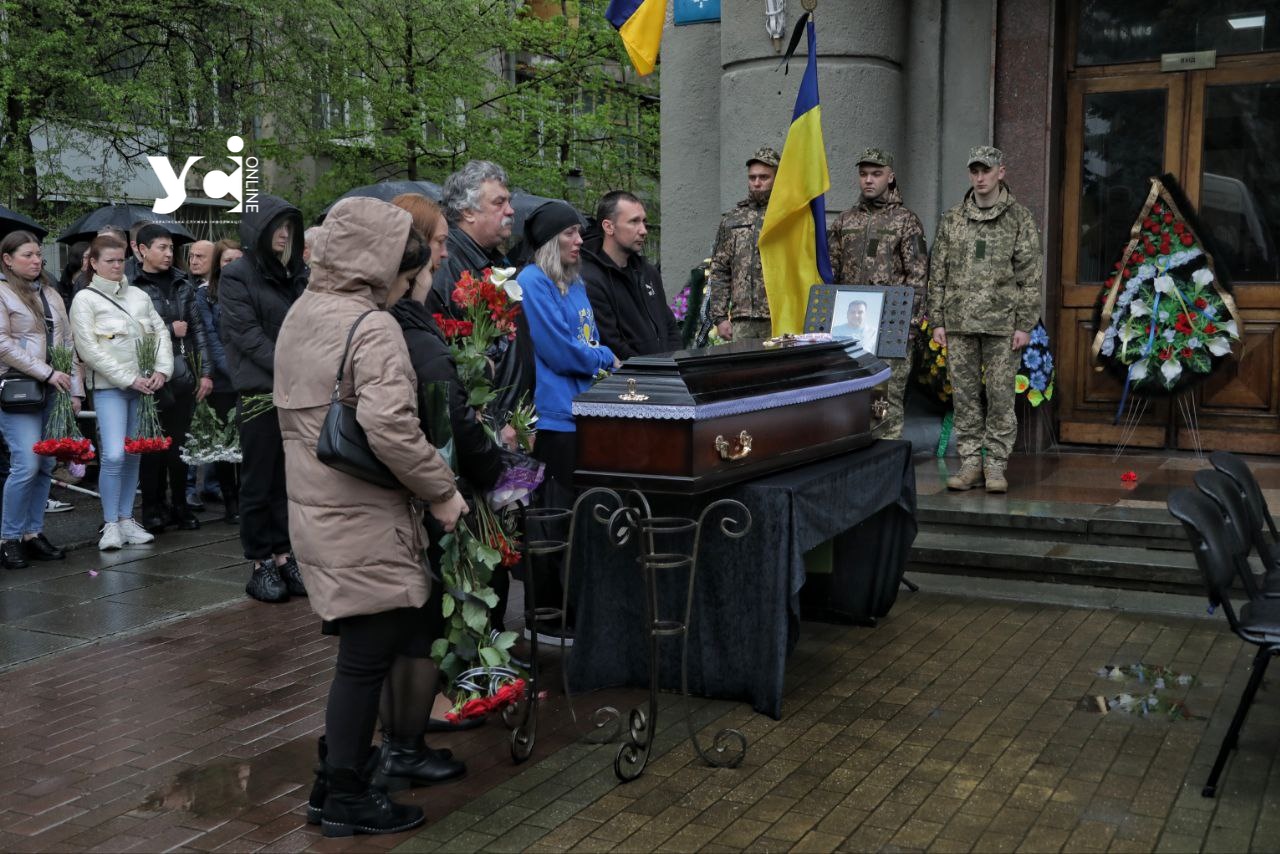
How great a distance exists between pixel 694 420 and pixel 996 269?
13.8ft

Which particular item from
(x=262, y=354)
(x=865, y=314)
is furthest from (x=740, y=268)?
(x=262, y=354)

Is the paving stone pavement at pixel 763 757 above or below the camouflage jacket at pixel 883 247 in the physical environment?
below

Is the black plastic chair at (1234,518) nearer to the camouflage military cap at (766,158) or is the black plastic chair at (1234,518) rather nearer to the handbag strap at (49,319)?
the camouflage military cap at (766,158)

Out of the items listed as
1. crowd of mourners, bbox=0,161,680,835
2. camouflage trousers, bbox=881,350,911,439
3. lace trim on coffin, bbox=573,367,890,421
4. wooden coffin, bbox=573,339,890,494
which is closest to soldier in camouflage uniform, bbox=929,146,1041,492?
camouflage trousers, bbox=881,350,911,439

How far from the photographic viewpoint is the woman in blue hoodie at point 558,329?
5.79 metres

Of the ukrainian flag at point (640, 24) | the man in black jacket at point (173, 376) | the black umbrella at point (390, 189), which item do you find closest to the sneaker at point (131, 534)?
the man in black jacket at point (173, 376)

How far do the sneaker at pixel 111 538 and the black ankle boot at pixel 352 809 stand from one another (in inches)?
192

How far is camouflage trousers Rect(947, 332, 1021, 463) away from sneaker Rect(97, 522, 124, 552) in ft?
17.4

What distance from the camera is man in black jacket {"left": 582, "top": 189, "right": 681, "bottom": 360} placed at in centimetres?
641

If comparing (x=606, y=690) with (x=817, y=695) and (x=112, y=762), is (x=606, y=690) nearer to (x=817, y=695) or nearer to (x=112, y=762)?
(x=817, y=695)

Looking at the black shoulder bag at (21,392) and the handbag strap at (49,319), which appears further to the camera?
the handbag strap at (49,319)

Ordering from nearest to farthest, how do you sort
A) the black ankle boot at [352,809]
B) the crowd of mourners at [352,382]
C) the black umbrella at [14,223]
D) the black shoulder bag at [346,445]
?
1. the black shoulder bag at [346,445]
2. the crowd of mourners at [352,382]
3. the black ankle boot at [352,809]
4. the black umbrella at [14,223]

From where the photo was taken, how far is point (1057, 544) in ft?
24.6

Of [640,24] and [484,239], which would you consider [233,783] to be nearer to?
[484,239]
